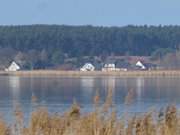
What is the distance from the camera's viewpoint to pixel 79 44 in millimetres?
117250

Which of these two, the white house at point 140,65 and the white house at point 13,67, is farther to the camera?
the white house at point 140,65

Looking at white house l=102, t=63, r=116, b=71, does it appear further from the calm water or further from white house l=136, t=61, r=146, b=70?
the calm water

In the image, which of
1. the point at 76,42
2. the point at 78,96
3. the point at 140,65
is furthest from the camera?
the point at 76,42

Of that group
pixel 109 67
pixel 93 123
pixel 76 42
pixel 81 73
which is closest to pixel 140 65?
pixel 109 67

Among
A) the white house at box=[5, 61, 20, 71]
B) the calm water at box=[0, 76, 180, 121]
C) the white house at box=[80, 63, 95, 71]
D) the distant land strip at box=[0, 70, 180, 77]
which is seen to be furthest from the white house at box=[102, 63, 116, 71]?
the calm water at box=[0, 76, 180, 121]

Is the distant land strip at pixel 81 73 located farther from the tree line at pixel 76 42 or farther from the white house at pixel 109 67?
the tree line at pixel 76 42

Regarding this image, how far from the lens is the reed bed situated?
36.3ft

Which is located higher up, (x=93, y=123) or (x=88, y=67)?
(x=93, y=123)

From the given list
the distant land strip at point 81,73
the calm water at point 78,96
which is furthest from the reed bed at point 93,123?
the distant land strip at point 81,73

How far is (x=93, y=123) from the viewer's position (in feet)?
36.6

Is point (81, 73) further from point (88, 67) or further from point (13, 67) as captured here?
point (13, 67)

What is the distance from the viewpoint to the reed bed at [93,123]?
11062 millimetres

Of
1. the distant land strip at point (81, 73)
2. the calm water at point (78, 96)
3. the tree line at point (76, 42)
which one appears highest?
the tree line at point (76, 42)

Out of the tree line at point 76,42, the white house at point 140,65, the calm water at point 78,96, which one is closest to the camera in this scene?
the calm water at point 78,96
